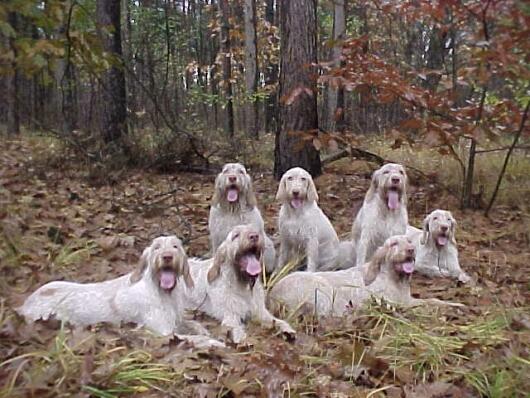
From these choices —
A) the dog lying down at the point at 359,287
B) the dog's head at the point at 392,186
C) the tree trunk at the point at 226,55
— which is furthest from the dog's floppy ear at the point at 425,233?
the tree trunk at the point at 226,55

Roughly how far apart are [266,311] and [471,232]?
164 inches

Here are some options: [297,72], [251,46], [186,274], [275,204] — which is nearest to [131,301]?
[186,274]

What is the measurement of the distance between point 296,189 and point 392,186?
1032mm

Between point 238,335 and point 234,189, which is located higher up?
point 234,189

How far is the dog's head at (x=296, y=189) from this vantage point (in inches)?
303

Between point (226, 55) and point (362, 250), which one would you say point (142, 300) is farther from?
point (226, 55)

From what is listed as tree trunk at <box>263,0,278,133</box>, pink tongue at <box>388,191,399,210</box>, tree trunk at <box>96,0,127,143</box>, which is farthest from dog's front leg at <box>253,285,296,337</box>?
tree trunk at <box>263,0,278,133</box>

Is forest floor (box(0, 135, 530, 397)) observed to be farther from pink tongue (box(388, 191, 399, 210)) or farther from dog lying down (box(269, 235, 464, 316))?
pink tongue (box(388, 191, 399, 210))

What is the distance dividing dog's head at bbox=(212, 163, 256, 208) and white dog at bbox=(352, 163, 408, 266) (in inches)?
50.9

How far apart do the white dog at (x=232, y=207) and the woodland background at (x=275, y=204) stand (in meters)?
0.73

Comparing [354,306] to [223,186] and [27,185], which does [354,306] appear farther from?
[27,185]

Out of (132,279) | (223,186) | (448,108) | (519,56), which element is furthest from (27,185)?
(519,56)

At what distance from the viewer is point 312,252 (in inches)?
307

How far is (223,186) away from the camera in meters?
7.78
